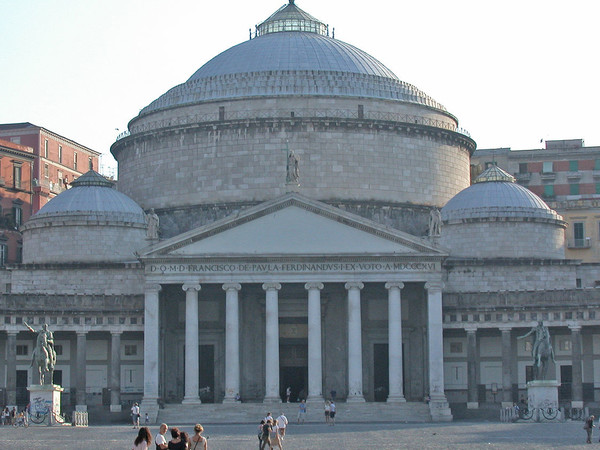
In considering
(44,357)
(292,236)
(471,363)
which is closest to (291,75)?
(292,236)

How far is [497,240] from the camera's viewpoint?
288 feet

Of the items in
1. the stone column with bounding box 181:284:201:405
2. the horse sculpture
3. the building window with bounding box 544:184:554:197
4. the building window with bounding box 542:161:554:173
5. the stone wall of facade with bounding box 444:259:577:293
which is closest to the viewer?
the horse sculpture

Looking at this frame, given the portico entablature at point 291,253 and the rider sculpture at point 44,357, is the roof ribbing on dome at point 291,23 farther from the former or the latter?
the rider sculpture at point 44,357

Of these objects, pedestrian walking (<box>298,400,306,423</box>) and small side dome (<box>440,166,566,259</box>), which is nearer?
pedestrian walking (<box>298,400,306,423</box>)

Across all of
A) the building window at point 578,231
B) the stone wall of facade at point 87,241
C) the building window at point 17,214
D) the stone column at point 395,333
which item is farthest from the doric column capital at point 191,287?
the building window at point 578,231

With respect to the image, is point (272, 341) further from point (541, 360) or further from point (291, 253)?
point (541, 360)

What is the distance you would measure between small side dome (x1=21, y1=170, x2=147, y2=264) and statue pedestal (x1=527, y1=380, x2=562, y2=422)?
2771cm

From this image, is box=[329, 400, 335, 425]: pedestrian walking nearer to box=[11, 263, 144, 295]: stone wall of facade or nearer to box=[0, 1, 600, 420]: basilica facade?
box=[0, 1, 600, 420]: basilica facade

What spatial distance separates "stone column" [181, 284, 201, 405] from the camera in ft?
258

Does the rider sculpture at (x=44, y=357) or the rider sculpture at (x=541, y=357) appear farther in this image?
the rider sculpture at (x=541, y=357)

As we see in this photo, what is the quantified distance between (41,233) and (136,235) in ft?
20.1

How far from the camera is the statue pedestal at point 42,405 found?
232ft

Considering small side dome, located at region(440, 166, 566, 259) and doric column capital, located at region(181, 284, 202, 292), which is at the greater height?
small side dome, located at region(440, 166, 566, 259)

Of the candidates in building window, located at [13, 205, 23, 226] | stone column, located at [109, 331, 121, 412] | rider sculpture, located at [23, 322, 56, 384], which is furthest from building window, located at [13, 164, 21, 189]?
rider sculpture, located at [23, 322, 56, 384]
